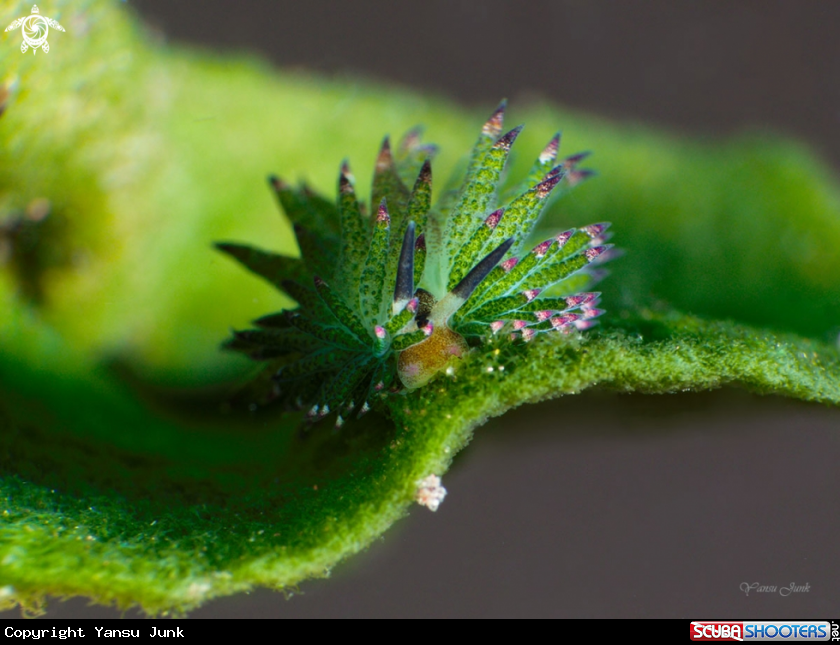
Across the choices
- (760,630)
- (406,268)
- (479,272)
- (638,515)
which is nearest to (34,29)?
(406,268)

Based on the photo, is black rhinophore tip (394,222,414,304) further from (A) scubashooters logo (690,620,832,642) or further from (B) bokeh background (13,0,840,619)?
(A) scubashooters logo (690,620,832,642)

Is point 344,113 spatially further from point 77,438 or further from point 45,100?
point 77,438

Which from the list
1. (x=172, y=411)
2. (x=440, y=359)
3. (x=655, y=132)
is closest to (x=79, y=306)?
(x=172, y=411)

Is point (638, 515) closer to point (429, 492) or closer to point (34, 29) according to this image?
point (429, 492)

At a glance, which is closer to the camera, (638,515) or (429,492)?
(429,492)

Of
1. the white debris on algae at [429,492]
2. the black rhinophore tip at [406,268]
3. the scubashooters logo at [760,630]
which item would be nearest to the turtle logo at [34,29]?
the black rhinophore tip at [406,268]
